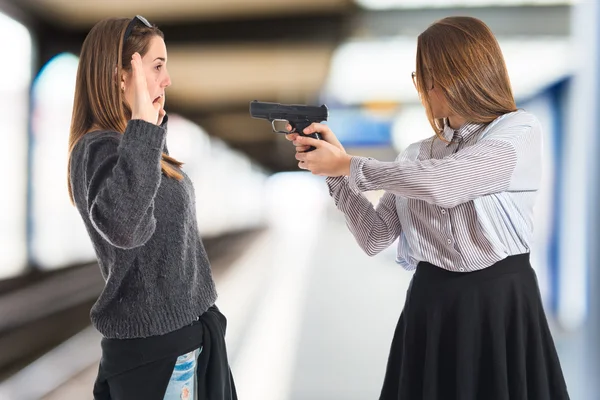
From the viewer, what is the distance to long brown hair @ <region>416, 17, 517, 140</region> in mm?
1111

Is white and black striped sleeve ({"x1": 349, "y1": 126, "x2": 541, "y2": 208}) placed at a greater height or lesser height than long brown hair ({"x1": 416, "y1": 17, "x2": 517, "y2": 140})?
lesser

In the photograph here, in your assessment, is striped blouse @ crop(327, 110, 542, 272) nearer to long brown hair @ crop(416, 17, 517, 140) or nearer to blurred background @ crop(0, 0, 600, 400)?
long brown hair @ crop(416, 17, 517, 140)

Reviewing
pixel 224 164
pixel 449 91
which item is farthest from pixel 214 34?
pixel 224 164

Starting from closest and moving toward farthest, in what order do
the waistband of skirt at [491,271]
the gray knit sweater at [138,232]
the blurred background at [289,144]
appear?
the gray knit sweater at [138,232], the waistband of skirt at [491,271], the blurred background at [289,144]

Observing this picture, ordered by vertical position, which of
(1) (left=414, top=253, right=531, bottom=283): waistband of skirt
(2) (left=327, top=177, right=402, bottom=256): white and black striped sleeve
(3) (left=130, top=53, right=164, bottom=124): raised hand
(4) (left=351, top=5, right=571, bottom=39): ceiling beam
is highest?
(4) (left=351, top=5, right=571, bottom=39): ceiling beam

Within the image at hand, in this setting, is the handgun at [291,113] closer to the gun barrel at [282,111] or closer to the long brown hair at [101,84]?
the gun barrel at [282,111]

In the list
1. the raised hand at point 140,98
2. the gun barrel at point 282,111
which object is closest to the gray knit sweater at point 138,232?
the raised hand at point 140,98

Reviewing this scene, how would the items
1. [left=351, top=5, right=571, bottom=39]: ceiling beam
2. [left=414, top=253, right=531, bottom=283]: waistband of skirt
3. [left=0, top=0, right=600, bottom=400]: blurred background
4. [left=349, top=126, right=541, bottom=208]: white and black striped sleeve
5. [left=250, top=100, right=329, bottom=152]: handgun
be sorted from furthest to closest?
[left=351, top=5, right=571, bottom=39]: ceiling beam < [left=0, top=0, right=600, bottom=400]: blurred background < [left=250, top=100, right=329, bottom=152]: handgun < [left=414, top=253, right=531, bottom=283]: waistband of skirt < [left=349, top=126, right=541, bottom=208]: white and black striped sleeve

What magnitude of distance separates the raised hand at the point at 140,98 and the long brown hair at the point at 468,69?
62 centimetres

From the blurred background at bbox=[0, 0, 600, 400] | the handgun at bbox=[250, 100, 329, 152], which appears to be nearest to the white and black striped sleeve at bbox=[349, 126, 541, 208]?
the handgun at bbox=[250, 100, 329, 152]

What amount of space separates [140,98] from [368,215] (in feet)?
2.09

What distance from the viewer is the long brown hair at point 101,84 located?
1.04 m

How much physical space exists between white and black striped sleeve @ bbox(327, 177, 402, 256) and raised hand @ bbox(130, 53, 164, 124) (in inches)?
20.5

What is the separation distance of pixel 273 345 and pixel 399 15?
6.69 feet
